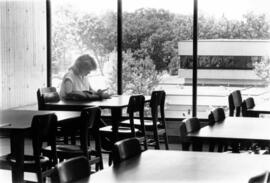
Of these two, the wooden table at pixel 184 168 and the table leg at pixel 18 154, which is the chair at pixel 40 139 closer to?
the table leg at pixel 18 154

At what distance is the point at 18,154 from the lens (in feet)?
13.4

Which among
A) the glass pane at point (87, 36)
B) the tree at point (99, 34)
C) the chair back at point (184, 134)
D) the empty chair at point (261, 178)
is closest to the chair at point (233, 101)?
the glass pane at point (87, 36)

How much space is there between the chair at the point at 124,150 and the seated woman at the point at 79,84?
3320mm

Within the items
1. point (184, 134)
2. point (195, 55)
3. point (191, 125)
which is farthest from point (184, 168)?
point (195, 55)

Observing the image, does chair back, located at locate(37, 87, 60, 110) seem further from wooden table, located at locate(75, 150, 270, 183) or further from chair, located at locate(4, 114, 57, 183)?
wooden table, located at locate(75, 150, 270, 183)

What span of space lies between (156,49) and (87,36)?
1135mm

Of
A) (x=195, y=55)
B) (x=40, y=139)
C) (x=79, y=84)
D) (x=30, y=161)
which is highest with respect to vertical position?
(x=195, y=55)

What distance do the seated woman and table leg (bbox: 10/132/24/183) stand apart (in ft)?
7.47

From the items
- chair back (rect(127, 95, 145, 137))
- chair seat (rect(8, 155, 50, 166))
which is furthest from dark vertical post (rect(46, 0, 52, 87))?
chair seat (rect(8, 155, 50, 166))

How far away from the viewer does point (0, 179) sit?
19.0 feet

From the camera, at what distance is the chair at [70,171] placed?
2309 mm

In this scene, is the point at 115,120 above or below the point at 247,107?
below

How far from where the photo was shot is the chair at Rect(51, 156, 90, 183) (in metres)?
2.31

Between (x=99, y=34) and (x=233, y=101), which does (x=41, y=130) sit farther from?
(x=99, y=34)
